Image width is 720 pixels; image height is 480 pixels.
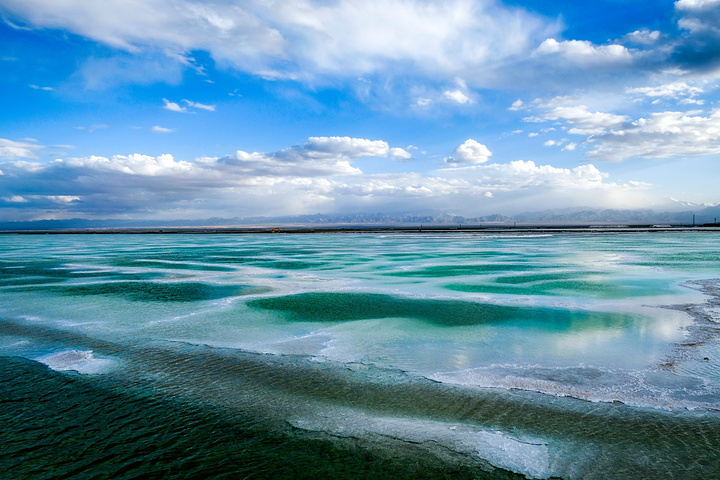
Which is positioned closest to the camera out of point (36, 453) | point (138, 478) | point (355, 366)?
point (138, 478)

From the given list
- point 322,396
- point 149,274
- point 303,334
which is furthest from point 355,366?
point 149,274

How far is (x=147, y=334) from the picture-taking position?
1038 centimetres

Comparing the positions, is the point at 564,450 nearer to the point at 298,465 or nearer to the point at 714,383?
the point at 298,465

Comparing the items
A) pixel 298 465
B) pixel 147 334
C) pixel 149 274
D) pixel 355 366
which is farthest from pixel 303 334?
pixel 149 274

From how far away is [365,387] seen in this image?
697cm

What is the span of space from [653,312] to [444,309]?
214 inches

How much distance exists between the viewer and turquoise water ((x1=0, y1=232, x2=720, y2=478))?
488cm

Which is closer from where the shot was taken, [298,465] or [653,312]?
[298,465]

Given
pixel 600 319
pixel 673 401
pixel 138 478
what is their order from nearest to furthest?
pixel 138 478, pixel 673 401, pixel 600 319

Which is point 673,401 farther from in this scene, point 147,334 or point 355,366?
point 147,334

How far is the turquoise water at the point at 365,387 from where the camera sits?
4875 millimetres

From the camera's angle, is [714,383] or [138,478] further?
[714,383]

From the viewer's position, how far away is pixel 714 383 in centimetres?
676

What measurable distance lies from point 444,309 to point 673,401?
22.7 feet
